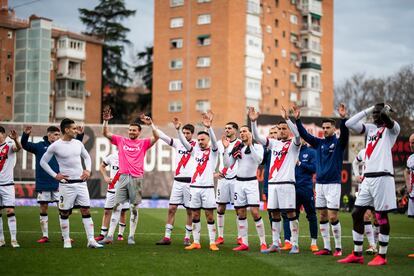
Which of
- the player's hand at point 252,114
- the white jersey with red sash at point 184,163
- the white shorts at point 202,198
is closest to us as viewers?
the player's hand at point 252,114

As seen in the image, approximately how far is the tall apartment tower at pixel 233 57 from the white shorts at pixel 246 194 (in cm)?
6695

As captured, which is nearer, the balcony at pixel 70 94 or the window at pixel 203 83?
the window at pixel 203 83

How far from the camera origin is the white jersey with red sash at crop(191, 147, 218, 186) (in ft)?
55.5

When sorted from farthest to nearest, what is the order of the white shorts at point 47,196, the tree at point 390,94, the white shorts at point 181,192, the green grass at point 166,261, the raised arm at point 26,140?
the tree at point 390,94, the white shorts at point 47,196, the white shorts at point 181,192, the raised arm at point 26,140, the green grass at point 166,261

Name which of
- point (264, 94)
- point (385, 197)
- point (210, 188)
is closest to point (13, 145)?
point (210, 188)

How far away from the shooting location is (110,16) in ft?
296

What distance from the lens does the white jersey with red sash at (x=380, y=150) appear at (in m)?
13.5

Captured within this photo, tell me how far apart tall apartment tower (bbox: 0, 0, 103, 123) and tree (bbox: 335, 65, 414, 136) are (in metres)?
35.2

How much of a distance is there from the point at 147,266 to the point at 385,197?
15.8 ft

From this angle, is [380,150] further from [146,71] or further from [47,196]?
[146,71]

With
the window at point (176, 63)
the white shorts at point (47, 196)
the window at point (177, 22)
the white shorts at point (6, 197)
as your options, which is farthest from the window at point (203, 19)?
the white shorts at point (6, 197)

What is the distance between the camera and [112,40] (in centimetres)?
9056

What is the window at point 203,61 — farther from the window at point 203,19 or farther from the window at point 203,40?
the window at point 203,19

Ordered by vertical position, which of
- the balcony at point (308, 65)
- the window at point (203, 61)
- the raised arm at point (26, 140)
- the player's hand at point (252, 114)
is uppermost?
the balcony at point (308, 65)
